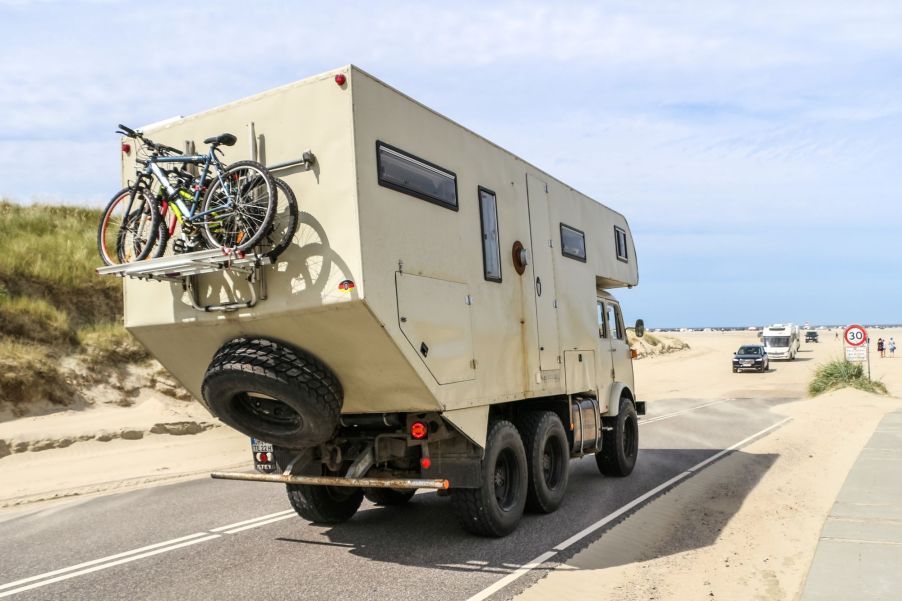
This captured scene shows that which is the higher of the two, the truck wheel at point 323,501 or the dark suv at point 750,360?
the dark suv at point 750,360

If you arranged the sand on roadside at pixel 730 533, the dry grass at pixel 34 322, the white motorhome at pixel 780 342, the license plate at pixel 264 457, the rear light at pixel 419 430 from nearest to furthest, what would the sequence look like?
the sand on roadside at pixel 730 533 → the rear light at pixel 419 430 → the license plate at pixel 264 457 → the dry grass at pixel 34 322 → the white motorhome at pixel 780 342

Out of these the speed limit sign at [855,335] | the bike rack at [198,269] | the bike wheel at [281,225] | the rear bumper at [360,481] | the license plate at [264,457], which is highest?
the bike wheel at [281,225]

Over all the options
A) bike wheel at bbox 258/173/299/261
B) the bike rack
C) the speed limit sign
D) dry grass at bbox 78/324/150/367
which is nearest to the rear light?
the bike rack

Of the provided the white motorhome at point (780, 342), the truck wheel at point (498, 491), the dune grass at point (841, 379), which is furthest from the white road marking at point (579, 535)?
the white motorhome at point (780, 342)

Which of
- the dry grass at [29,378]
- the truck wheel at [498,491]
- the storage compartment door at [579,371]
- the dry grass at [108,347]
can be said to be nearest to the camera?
the truck wheel at [498,491]

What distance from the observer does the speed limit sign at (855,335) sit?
917 inches

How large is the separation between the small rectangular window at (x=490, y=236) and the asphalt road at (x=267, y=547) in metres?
2.68

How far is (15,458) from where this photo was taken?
42.0ft

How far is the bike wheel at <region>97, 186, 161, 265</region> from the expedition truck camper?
38 centimetres

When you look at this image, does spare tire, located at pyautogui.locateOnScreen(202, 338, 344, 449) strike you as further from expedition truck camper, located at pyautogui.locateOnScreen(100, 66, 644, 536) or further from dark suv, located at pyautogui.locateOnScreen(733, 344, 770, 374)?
dark suv, located at pyautogui.locateOnScreen(733, 344, 770, 374)

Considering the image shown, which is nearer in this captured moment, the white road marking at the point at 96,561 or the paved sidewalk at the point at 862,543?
the paved sidewalk at the point at 862,543

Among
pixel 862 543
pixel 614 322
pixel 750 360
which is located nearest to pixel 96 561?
pixel 862 543

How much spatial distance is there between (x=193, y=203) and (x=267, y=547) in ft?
10.9

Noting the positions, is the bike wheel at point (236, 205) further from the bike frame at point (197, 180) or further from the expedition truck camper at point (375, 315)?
the expedition truck camper at point (375, 315)
